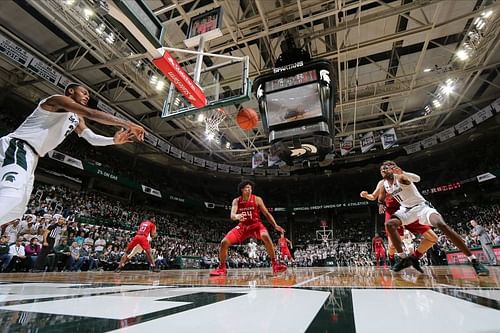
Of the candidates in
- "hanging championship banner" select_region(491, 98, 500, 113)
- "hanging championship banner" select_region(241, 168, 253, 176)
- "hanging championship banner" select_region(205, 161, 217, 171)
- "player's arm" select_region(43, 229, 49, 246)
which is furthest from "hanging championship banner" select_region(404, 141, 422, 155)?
"player's arm" select_region(43, 229, 49, 246)

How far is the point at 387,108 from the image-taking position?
48.6ft

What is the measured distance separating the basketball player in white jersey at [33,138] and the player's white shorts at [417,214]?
3.35 meters

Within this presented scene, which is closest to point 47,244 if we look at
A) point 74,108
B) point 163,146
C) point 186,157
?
point 74,108

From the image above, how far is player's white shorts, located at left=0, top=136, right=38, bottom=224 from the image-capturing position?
162 centimetres

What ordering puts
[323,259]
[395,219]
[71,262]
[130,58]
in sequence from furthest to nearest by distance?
[323,259] < [130,58] < [71,262] < [395,219]

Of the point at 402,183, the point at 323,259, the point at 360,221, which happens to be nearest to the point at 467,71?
the point at 402,183

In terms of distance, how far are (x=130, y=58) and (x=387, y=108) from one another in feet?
43.1

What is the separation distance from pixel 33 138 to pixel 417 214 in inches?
161

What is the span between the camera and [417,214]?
3.38 meters

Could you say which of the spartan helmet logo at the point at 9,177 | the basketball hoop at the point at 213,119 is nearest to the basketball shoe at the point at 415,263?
the spartan helmet logo at the point at 9,177

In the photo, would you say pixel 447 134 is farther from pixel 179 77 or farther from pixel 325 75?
pixel 179 77

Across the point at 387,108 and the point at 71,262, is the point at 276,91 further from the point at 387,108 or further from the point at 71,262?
the point at 387,108

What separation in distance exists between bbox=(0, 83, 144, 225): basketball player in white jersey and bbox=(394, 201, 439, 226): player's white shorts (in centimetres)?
335

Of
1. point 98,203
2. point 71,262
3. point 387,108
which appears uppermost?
point 387,108
